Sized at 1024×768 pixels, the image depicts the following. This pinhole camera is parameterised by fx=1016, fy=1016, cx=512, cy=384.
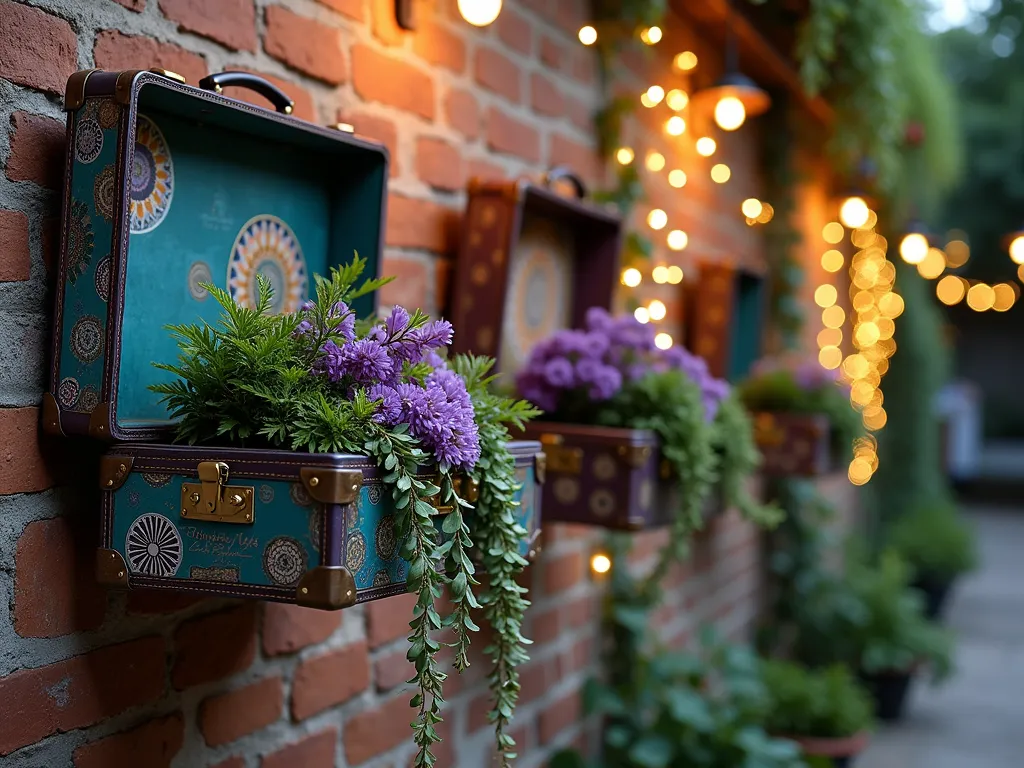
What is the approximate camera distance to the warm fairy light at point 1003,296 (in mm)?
12109

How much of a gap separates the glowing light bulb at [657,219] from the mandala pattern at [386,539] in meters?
1.70

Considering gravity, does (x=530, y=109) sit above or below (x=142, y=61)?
above

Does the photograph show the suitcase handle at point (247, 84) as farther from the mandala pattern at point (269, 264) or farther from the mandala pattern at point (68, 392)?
the mandala pattern at point (68, 392)

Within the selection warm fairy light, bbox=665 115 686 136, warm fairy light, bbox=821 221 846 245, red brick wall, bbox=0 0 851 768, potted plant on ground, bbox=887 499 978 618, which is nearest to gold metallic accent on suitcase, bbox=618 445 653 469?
red brick wall, bbox=0 0 851 768

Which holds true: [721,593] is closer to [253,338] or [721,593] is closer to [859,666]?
[859,666]

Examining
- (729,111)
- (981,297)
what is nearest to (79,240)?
(729,111)

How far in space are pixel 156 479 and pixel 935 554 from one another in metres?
5.06

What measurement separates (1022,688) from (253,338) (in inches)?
168

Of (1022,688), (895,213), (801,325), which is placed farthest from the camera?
(895,213)

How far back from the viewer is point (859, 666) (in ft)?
12.6

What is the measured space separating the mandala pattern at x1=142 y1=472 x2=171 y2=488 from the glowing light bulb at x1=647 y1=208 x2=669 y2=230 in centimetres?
175

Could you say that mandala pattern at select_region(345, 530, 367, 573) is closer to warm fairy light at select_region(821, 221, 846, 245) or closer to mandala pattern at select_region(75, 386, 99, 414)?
mandala pattern at select_region(75, 386, 99, 414)

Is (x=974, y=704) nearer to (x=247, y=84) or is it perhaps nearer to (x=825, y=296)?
(x=825, y=296)

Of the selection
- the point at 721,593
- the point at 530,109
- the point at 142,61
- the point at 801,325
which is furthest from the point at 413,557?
the point at 801,325
